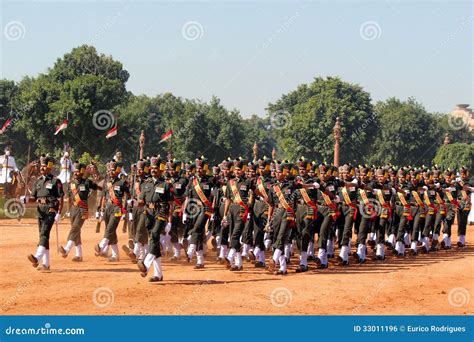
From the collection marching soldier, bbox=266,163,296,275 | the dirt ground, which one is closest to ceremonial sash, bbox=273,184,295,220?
marching soldier, bbox=266,163,296,275

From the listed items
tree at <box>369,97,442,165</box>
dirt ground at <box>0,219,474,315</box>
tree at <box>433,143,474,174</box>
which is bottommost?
dirt ground at <box>0,219,474,315</box>

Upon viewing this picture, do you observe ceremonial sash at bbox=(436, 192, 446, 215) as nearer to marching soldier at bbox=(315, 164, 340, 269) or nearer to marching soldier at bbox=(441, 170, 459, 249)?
marching soldier at bbox=(441, 170, 459, 249)

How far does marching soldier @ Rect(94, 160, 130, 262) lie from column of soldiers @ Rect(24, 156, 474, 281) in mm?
25

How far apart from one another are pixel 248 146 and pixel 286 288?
83908mm

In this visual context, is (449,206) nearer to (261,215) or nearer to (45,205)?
(261,215)

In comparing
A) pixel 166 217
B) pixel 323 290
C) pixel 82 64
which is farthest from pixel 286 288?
pixel 82 64

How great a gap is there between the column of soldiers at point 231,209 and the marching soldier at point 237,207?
0.07ft

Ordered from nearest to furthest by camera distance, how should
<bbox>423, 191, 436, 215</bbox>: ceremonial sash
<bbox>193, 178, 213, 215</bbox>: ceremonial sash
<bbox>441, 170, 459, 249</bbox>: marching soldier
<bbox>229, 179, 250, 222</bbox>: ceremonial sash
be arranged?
<bbox>229, 179, 250, 222</bbox>: ceremonial sash, <bbox>193, 178, 213, 215</bbox>: ceremonial sash, <bbox>423, 191, 436, 215</bbox>: ceremonial sash, <bbox>441, 170, 459, 249</bbox>: marching soldier

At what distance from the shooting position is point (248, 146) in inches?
3930

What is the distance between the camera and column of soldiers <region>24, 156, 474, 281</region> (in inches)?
687

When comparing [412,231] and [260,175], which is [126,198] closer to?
[260,175]

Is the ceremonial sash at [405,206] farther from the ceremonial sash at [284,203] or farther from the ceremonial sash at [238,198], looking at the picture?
the ceremonial sash at [238,198]

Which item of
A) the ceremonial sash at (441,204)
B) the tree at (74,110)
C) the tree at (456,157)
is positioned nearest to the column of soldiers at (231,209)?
the ceremonial sash at (441,204)

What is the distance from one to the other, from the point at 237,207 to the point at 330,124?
64.6 metres
